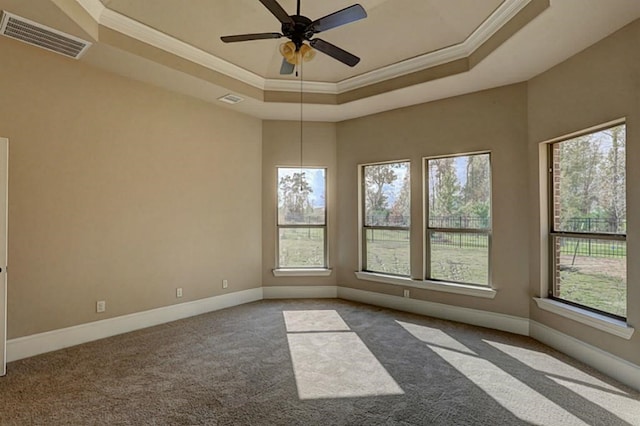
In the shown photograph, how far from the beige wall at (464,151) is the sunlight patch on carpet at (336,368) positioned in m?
1.72

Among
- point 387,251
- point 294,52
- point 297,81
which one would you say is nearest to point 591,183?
point 387,251

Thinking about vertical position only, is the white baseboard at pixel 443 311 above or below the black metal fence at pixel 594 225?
below

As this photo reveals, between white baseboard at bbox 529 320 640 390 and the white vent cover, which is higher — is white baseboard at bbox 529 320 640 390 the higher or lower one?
the lower one

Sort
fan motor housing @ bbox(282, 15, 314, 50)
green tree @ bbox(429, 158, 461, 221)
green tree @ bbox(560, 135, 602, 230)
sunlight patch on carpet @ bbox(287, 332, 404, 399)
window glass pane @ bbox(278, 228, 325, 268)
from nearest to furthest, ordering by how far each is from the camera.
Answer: fan motor housing @ bbox(282, 15, 314, 50)
sunlight patch on carpet @ bbox(287, 332, 404, 399)
green tree @ bbox(560, 135, 602, 230)
green tree @ bbox(429, 158, 461, 221)
window glass pane @ bbox(278, 228, 325, 268)

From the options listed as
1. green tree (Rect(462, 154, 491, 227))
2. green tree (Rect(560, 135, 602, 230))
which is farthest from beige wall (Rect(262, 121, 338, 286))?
green tree (Rect(560, 135, 602, 230))

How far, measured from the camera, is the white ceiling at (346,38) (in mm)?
2852

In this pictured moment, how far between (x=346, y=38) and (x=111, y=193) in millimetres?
3337

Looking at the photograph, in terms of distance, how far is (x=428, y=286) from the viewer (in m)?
4.75

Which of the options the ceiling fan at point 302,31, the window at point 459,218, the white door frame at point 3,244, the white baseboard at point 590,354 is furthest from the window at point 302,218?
the white door frame at point 3,244

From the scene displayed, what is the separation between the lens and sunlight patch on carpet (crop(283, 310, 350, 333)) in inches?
164

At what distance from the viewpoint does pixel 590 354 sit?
3152mm

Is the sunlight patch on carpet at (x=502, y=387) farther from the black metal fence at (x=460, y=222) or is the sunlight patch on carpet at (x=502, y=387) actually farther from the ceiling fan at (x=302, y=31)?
the ceiling fan at (x=302, y=31)

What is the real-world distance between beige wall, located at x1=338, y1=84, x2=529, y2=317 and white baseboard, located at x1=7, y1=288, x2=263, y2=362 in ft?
6.86

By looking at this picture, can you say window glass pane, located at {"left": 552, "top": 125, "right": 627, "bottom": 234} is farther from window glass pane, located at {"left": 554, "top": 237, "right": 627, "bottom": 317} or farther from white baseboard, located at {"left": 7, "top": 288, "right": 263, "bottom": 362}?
white baseboard, located at {"left": 7, "top": 288, "right": 263, "bottom": 362}
